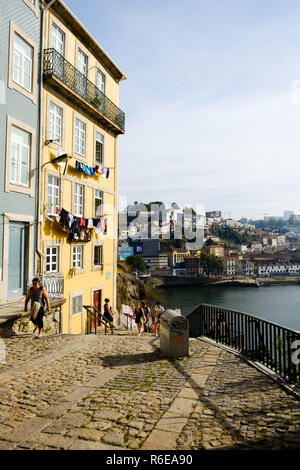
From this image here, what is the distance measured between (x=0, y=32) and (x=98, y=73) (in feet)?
25.8

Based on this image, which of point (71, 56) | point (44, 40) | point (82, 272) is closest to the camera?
point (44, 40)

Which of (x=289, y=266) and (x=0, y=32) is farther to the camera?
(x=289, y=266)

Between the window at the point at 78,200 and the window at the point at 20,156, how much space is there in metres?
3.50

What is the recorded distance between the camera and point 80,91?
15008mm

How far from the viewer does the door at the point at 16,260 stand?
1112 cm

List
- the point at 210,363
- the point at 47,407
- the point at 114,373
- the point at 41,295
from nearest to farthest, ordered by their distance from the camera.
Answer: the point at 47,407, the point at 114,373, the point at 210,363, the point at 41,295

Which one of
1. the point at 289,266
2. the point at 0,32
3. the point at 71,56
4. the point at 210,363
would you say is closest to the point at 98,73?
the point at 71,56

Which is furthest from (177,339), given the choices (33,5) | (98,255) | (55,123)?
(33,5)

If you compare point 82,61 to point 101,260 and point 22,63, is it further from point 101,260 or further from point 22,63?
point 101,260

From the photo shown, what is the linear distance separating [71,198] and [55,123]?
10.5 feet

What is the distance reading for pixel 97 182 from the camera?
1717 cm

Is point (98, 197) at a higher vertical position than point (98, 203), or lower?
higher

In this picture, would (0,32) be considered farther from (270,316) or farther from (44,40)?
(270,316)

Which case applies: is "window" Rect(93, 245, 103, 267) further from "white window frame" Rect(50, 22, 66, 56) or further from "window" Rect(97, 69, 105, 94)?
"white window frame" Rect(50, 22, 66, 56)
